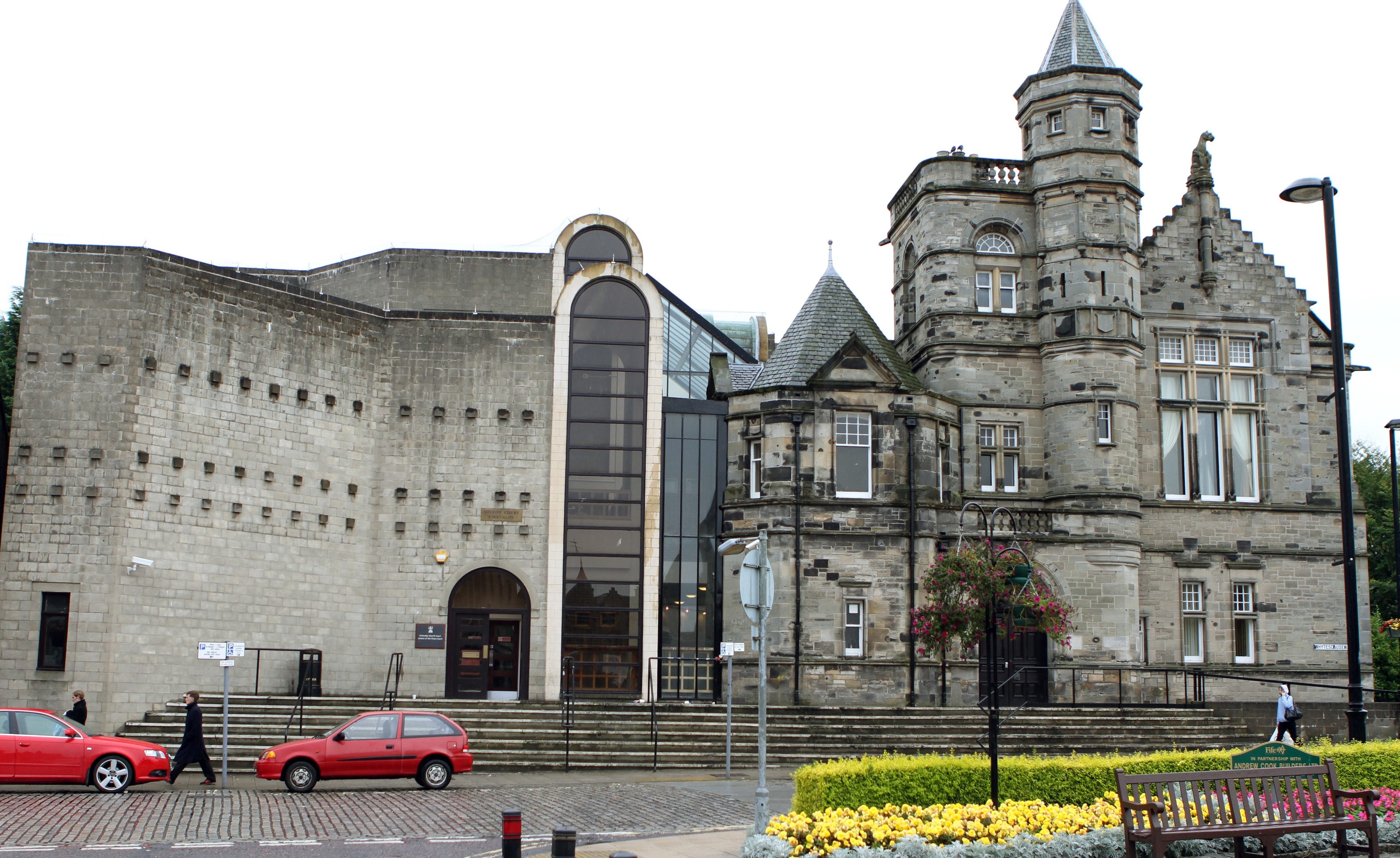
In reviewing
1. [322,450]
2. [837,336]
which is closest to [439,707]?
[322,450]

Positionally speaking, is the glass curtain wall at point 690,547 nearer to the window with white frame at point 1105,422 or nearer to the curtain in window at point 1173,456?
the window with white frame at point 1105,422

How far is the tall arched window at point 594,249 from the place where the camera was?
31.0 meters

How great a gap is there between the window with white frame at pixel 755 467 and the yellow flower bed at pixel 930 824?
17.1 metres

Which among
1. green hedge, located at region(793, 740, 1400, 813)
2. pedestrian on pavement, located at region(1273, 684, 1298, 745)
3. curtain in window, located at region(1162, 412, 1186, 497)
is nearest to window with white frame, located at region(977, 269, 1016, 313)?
curtain in window, located at region(1162, 412, 1186, 497)

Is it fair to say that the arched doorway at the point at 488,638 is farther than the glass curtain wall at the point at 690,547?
No

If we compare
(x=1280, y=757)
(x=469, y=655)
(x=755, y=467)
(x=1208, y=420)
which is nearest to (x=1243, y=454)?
(x=1208, y=420)

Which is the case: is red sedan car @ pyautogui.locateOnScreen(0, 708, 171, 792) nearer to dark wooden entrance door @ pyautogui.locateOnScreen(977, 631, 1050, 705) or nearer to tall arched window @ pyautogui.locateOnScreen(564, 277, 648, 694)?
tall arched window @ pyautogui.locateOnScreen(564, 277, 648, 694)

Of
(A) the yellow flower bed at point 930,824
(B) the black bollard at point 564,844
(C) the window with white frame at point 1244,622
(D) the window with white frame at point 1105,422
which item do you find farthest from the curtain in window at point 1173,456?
(B) the black bollard at point 564,844

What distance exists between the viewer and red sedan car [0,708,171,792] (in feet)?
60.3

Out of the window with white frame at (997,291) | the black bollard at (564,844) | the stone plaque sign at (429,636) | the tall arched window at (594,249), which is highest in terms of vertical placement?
the tall arched window at (594,249)

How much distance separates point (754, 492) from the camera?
29.4 metres

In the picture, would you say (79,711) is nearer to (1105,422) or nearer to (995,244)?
(1105,422)

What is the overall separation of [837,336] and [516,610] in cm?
1033

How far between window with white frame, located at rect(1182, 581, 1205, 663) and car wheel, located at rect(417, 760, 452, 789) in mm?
19624
